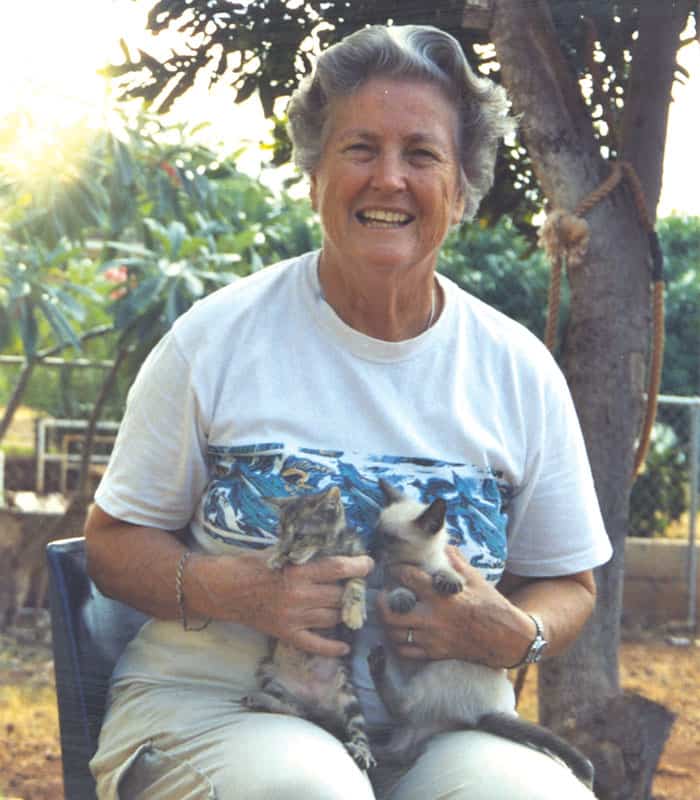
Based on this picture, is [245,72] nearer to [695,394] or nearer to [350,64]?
[350,64]

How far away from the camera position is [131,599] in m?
1.89

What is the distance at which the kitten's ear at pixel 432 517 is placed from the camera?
175cm

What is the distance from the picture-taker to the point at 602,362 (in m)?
2.63

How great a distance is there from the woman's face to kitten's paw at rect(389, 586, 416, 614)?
0.50 m

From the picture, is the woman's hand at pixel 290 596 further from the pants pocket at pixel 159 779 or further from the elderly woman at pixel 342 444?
the pants pocket at pixel 159 779

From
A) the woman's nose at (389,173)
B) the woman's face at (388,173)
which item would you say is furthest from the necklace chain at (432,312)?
the woman's nose at (389,173)

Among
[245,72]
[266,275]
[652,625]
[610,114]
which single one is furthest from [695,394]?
[266,275]

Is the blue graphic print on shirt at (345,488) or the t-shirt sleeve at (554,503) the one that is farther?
the t-shirt sleeve at (554,503)

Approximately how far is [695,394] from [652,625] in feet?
3.86

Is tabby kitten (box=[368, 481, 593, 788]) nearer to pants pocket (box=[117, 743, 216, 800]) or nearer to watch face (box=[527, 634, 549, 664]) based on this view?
watch face (box=[527, 634, 549, 664])

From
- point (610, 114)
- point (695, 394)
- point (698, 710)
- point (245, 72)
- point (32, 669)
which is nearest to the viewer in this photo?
point (245, 72)

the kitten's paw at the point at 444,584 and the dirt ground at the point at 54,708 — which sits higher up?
the kitten's paw at the point at 444,584

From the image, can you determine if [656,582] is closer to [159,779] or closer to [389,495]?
[389,495]

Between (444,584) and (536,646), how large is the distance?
8.1 inches
